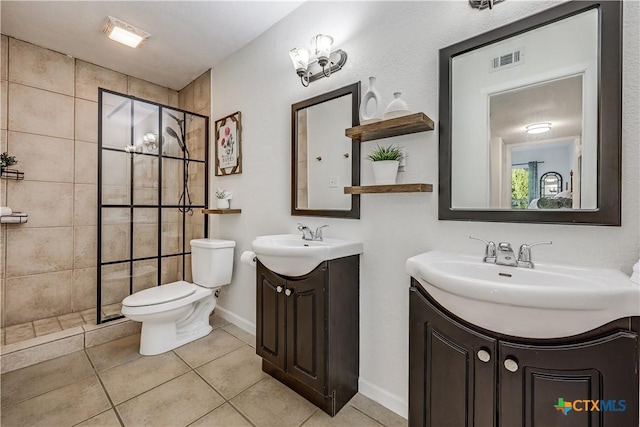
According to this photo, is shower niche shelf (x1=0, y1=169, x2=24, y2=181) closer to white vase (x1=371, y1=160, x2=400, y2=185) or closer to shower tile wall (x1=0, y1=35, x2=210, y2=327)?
shower tile wall (x1=0, y1=35, x2=210, y2=327)

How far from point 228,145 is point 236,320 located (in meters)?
1.63

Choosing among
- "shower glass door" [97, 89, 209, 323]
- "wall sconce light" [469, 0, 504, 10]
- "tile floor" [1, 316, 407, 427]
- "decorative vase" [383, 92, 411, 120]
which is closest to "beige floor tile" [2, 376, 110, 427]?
"tile floor" [1, 316, 407, 427]

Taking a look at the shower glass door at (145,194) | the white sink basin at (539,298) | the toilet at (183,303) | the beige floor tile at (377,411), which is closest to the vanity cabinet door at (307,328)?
the beige floor tile at (377,411)

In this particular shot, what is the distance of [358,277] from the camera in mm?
1646

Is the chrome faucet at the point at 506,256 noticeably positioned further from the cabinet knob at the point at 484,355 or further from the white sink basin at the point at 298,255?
the white sink basin at the point at 298,255

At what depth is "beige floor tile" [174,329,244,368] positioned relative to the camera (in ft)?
6.52

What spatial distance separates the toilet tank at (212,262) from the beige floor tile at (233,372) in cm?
62

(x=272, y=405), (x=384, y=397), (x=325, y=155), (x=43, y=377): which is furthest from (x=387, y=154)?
(x=43, y=377)

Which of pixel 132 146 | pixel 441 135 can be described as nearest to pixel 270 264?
pixel 441 135

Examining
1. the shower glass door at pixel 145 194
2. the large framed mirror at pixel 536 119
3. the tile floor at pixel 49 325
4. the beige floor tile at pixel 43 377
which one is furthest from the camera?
the shower glass door at pixel 145 194

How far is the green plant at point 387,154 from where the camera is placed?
1442 mm

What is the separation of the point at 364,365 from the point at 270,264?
2.69 feet

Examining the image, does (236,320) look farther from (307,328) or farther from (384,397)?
(384,397)

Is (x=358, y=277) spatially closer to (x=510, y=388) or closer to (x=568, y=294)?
(x=510, y=388)
